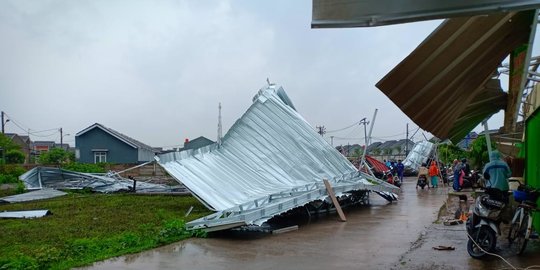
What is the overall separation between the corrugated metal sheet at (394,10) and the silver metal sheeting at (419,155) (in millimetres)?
36900

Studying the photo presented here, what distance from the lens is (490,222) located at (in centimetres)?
712

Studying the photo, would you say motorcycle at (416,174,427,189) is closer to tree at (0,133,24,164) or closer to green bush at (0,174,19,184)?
green bush at (0,174,19,184)

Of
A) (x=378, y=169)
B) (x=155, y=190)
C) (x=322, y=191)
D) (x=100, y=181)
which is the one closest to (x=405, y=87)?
(x=322, y=191)

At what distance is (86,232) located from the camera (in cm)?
993

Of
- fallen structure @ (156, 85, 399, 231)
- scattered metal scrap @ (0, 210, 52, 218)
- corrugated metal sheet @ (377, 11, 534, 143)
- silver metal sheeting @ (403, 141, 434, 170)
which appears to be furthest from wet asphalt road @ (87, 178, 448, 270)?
silver metal sheeting @ (403, 141, 434, 170)

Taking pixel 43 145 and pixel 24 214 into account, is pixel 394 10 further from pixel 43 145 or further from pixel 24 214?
pixel 43 145

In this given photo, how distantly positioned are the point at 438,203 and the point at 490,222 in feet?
30.8

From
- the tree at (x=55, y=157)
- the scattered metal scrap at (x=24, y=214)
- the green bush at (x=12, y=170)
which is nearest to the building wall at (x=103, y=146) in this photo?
the tree at (x=55, y=157)

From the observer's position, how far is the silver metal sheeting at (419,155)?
1524 inches

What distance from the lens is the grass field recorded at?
24.3ft

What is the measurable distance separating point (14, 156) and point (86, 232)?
3521 centimetres

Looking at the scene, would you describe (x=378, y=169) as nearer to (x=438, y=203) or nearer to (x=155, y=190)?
(x=438, y=203)

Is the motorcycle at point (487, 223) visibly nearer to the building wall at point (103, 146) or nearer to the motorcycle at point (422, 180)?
the motorcycle at point (422, 180)

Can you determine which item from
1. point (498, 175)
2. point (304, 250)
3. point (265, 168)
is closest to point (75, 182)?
point (265, 168)
